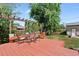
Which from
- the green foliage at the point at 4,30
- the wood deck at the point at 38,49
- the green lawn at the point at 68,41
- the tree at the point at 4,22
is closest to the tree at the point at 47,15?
the green lawn at the point at 68,41

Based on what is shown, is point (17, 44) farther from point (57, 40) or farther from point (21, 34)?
point (57, 40)

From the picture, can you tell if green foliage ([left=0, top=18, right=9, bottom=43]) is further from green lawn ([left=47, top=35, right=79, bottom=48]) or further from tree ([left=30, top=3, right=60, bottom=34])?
green lawn ([left=47, top=35, right=79, bottom=48])

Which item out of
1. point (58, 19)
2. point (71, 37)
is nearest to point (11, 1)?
point (58, 19)

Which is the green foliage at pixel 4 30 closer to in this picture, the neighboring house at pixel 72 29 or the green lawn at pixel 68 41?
the green lawn at pixel 68 41

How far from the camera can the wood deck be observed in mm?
5391

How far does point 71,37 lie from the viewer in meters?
5.59

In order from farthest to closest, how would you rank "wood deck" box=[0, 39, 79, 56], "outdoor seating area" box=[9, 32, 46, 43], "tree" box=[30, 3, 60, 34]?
"outdoor seating area" box=[9, 32, 46, 43] → "tree" box=[30, 3, 60, 34] → "wood deck" box=[0, 39, 79, 56]

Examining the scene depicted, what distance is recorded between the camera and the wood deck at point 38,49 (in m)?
5.39

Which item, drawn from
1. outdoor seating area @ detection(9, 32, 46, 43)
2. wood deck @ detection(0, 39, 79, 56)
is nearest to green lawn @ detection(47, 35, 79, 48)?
wood deck @ detection(0, 39, 79, 56)

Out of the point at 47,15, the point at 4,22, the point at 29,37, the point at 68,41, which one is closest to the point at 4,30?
→ the point at 4,22

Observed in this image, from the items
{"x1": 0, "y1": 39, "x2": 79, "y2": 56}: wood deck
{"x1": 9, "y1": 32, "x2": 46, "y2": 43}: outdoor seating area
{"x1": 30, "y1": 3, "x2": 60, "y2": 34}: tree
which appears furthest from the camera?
{"x1": 9, "y1": 32, "x2": 46, "y2": 43}: outdoor seating area

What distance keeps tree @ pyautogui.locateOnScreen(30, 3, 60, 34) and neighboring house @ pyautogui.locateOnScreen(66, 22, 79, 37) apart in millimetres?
262

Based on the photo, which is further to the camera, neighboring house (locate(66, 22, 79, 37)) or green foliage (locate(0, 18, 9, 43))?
green foliage (locate(0, 18, 9, 43))

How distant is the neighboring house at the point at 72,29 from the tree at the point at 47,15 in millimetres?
262
